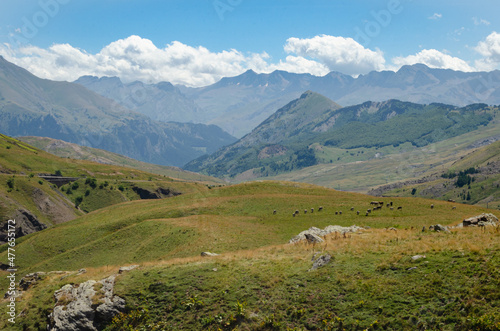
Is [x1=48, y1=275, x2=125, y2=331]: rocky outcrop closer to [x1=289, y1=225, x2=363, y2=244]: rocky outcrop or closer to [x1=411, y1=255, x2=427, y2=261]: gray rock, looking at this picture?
[x1=411, y1=255, x2=427, y2=261]: gray rock

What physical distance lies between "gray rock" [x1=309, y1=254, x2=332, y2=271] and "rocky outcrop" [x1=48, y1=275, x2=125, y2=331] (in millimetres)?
18895

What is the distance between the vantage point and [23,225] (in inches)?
4373

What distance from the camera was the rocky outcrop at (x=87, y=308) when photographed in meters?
31.0

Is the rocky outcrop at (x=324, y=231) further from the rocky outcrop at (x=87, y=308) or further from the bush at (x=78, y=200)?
the bush at (x=78, y=200)

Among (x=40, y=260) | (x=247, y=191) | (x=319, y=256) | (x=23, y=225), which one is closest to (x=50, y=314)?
(x=319, y=256)

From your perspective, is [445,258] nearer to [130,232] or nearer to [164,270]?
[164,270]

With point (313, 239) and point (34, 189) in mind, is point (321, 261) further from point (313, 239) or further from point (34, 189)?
point (34, 189)

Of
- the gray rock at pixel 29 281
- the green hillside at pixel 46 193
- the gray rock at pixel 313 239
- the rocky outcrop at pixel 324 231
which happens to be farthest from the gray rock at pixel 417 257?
the green hillside at pixel 46 193

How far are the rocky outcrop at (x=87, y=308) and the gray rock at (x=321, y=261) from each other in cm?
1890

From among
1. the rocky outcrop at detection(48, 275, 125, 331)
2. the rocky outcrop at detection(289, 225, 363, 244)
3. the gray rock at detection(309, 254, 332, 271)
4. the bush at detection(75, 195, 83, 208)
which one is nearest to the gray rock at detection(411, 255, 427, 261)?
the gray rock at detection(309, 254, 332, 271)

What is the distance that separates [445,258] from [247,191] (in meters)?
74.4

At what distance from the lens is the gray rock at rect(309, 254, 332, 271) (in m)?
32.4

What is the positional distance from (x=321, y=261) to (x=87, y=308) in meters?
23.3

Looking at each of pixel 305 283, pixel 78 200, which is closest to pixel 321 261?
pixel 305 283
